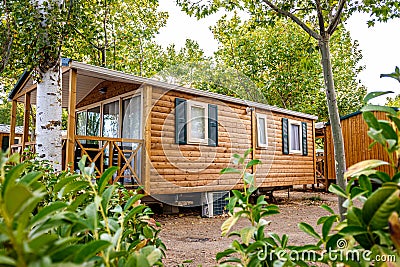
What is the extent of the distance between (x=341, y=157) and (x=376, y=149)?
29.2 ft

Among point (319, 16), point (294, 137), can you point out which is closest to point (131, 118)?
point (319, 16)

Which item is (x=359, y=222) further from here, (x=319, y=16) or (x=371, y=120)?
(x=319, y=16)

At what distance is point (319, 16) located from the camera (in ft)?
12.5

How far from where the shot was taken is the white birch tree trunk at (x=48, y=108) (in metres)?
4.47

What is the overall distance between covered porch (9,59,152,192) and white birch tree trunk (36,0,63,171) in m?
1.05

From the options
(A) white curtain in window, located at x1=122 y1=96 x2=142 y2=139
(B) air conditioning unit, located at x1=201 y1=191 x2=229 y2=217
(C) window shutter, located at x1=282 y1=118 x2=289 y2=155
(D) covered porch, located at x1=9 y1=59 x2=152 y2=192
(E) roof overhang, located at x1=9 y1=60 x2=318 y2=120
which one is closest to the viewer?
(D) covered porch, located at x1=9 y1=59 x2=152 y2=192

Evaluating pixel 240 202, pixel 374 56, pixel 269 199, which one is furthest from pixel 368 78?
pixel 240 202

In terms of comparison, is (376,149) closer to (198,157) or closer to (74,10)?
(198,157)

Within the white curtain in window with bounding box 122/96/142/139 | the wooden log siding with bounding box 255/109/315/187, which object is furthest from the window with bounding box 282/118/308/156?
the white curtain in window with bounding box 122/96/142/139

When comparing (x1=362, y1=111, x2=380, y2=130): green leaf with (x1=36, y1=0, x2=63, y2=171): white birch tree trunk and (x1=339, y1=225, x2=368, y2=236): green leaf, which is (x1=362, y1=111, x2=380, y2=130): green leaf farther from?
(x1=36, y1=0, x2=63, y2=171): white birch tree trunk

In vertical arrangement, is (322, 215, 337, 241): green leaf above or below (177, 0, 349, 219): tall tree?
below

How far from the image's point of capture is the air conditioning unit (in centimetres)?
806

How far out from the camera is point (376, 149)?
435 inches

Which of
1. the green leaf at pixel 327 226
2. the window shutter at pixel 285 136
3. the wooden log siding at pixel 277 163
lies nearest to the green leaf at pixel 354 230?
the green leaf at pixel 327 226
